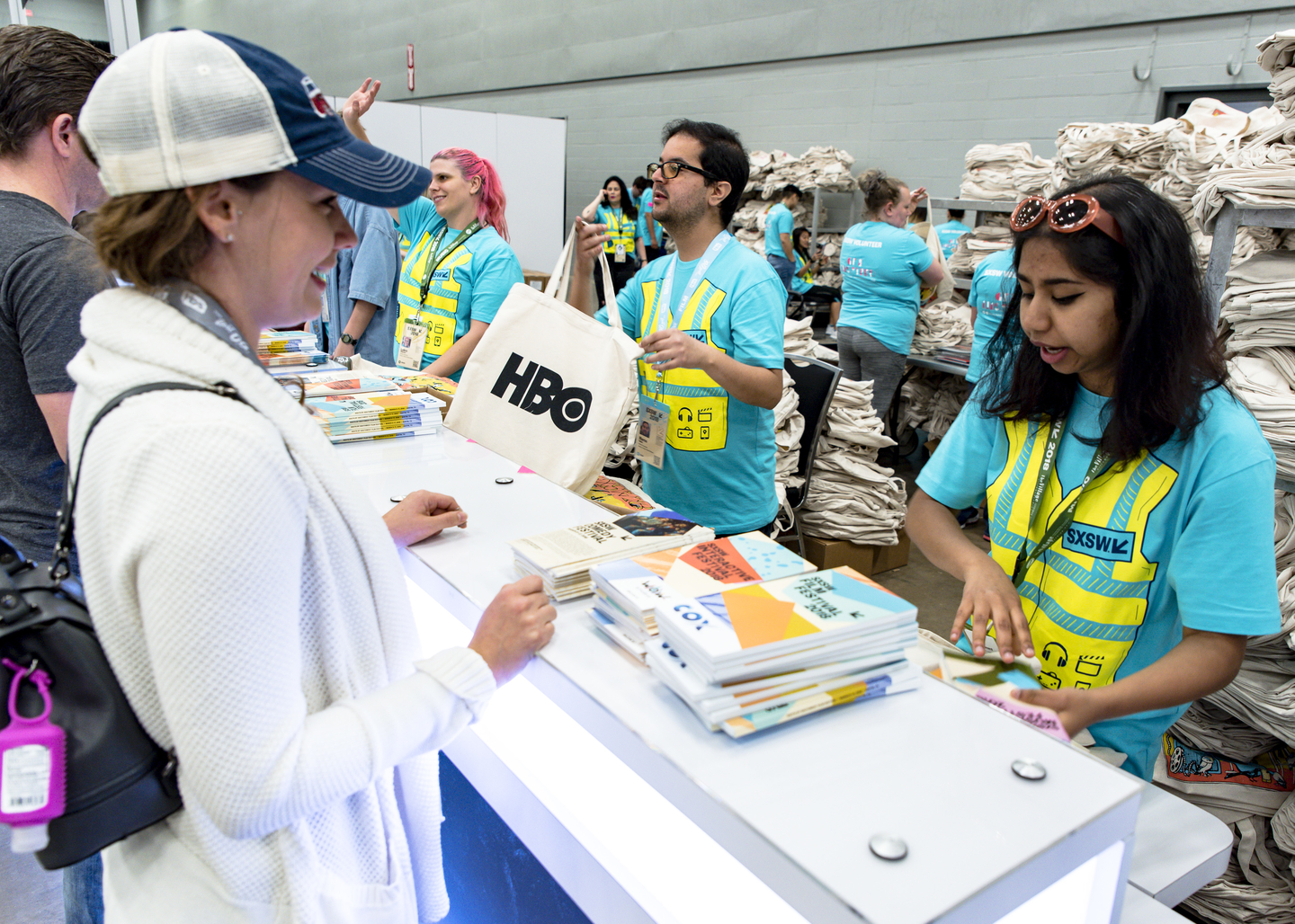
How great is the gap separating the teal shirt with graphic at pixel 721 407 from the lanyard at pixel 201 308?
61.3 inches

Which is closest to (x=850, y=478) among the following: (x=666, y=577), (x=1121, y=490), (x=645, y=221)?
(x=1121, y=490)

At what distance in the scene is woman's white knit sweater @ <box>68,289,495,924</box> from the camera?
2.31 feet

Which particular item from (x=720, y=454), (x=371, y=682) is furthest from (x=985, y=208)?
(x=371, y=682)

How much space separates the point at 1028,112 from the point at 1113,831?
23.9 feet

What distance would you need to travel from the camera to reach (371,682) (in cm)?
91

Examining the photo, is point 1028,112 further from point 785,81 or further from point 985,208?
point 785,81

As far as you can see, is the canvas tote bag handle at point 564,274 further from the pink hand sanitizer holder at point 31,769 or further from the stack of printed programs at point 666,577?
the pink hand sanitizer holder at point 31,769

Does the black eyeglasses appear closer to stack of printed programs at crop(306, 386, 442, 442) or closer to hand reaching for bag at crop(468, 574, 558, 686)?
stack of printed programs at crop(306, 386, 442, 442)

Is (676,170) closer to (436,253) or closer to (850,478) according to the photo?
(436,253)

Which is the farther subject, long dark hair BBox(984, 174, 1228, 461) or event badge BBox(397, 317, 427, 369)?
event badge BBox(397, 317, 427, 369)

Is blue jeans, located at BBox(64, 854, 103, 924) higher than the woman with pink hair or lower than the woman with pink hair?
lower

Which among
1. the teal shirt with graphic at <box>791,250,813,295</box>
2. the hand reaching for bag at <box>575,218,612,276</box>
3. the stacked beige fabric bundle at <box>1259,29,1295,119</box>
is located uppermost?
the stacked beige fabric bundle at <box>1259,29,1295,119</box>

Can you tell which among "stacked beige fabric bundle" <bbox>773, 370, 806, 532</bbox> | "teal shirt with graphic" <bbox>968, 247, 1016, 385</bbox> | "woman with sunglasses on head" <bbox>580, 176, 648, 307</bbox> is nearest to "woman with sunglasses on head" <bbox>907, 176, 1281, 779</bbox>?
"stacked beige fabric bundle" <bbox>773, 370, 806, 532</bbox>

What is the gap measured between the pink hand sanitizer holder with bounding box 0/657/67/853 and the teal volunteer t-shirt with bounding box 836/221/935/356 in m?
5.24
